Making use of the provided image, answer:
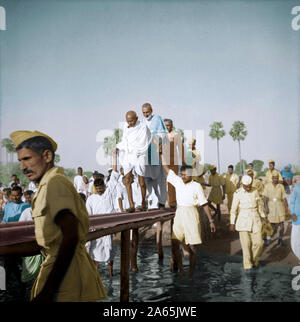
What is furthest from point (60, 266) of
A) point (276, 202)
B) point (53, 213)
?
point (276, 202)

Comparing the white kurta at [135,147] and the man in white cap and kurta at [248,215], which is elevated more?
the white kurta at [135,147]

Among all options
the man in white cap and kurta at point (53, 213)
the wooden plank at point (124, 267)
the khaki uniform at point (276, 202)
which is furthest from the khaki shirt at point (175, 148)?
the man in white cap and kurta at point (53, 213)

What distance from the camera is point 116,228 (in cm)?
552

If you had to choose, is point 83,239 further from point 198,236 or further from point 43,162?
point 198,236

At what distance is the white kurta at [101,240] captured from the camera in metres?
8.22

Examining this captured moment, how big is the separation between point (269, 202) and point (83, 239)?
11.0 metres

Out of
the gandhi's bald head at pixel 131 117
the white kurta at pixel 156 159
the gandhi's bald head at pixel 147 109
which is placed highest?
the gandhi's bald head at pixel 147 109

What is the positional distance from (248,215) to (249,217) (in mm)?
52

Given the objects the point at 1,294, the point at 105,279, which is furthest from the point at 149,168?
the point at 1,294

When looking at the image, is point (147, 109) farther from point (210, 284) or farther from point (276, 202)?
point (276, 202)

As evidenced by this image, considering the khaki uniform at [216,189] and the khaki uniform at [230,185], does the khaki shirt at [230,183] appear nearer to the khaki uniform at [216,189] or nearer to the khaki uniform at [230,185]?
the khaki uniform at [230,185]

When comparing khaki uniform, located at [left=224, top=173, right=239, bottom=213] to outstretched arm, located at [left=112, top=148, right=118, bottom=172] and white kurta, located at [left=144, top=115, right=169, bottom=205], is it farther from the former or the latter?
outstretched arm, located at [left=112, top=148, right=118, bottom=172]

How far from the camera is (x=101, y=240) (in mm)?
8312

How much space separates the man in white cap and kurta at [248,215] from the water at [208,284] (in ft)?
2.65
